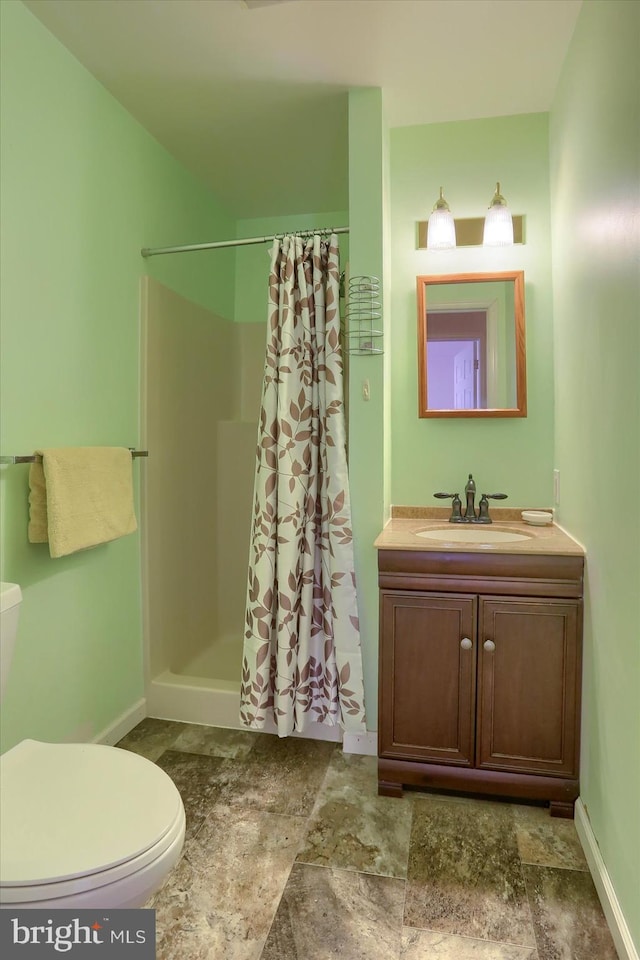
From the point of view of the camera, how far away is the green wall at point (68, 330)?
1656mm

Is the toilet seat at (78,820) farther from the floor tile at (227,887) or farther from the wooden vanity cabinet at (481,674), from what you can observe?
the wooden vanity cabinet at (481,674)

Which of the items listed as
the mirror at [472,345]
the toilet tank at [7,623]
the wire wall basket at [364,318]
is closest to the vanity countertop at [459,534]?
the mirror at [472,345]

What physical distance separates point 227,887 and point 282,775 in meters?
0.52

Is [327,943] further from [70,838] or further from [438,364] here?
[438,364]

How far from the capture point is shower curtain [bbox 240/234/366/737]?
2.03m

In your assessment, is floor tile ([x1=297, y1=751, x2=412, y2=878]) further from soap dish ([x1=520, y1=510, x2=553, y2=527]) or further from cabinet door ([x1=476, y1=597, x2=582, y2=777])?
soap dish ([x1=520, y1=510, x2=553, y2=527])

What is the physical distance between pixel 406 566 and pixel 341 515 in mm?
331

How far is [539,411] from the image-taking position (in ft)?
7.55

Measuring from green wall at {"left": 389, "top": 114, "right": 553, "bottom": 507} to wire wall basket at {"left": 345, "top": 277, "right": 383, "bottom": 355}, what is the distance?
36 centimetres

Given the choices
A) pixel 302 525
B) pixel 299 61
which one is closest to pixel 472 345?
pixel 302 525

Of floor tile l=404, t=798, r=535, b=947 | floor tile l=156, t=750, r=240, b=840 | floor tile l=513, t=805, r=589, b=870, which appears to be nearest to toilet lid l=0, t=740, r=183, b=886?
floor tile l=156, t=750, r=240, b=840

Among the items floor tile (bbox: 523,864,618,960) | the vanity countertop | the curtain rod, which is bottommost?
floor tile (bbox: 523,864,618,960)

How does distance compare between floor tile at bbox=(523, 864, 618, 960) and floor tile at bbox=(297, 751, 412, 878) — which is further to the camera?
floor tile at bbox=(297, 751, 412, 878)

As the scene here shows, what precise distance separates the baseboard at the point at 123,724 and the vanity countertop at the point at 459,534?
4.24ft
